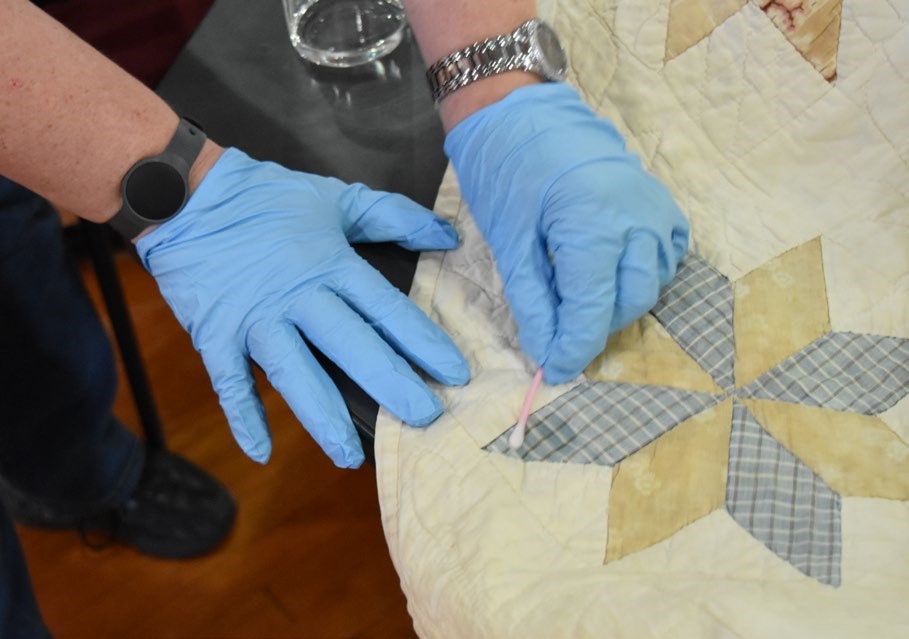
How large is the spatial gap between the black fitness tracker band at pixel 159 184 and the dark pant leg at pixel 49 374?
0.94 ft

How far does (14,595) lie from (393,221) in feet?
1.53

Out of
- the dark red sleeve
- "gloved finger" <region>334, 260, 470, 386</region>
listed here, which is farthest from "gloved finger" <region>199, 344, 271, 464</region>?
the dark red sleeve

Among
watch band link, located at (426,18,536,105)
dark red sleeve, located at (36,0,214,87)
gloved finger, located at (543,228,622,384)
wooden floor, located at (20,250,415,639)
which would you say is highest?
watch band link, located at (426,18,536,105)

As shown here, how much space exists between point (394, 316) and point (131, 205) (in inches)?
9.9

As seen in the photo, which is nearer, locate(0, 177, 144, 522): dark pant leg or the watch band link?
the watch band link

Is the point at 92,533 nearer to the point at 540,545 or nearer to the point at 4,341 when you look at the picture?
the point at 4,341

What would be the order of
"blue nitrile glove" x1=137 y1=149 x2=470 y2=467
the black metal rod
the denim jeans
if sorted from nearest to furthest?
"blue nitrile glove" x1=137 y1=149 x2=470 y2=467, the denim jeans, the black metal rod

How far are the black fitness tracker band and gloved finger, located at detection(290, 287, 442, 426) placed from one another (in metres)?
0.15

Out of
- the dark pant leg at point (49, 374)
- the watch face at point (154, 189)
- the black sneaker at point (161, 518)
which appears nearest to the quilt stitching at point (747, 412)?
the watch face at point (154, 189)

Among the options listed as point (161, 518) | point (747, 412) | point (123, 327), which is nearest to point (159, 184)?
point (747, 412)

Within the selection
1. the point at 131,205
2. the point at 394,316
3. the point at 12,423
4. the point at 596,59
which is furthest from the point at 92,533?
the point at 596,59

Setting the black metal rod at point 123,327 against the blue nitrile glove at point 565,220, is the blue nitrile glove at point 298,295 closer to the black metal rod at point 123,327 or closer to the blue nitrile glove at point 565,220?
the blue nitrile glove at point 565,220

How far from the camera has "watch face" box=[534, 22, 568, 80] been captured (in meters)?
0.70

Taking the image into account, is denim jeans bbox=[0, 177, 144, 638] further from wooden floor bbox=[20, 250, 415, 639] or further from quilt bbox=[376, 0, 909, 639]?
quilt bbox=[376, 0, 909, 639]
